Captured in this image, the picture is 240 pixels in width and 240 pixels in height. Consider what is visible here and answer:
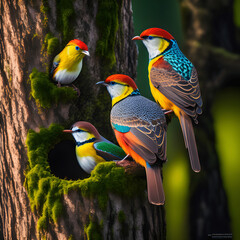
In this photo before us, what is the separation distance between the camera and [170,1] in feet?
19.8

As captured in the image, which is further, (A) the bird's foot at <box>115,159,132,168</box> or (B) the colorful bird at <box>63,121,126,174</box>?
(B) the colorful bird at <box>63,121,126,174</box>

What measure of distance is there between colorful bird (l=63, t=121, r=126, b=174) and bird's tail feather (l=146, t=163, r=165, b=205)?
471mm

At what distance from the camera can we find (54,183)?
3.50 metres

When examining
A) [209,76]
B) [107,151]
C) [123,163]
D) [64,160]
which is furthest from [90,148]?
[209,76]

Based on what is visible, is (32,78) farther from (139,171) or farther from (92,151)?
(139,171)

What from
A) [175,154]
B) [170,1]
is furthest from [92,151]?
[170,1]

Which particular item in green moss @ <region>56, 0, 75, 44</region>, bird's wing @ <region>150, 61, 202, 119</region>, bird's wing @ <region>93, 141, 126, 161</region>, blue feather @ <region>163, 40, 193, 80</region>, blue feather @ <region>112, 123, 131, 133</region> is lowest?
bird's wing @ <region>93, 141, 126, 161</region>

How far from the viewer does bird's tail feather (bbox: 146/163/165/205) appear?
317 cm

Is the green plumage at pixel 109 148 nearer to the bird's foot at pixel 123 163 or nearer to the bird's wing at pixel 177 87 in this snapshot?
the bird's foot at pixel 123 163

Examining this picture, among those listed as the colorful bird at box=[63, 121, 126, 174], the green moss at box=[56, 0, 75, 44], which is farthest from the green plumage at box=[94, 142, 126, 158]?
the green moss at box=[56, 0, 75, 44]

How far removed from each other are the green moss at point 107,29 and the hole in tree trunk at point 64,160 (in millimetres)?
785

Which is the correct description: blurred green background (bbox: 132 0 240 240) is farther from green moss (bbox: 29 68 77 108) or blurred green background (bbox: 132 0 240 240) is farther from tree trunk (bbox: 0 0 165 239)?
green moss (bbox: 29 68 77 108)

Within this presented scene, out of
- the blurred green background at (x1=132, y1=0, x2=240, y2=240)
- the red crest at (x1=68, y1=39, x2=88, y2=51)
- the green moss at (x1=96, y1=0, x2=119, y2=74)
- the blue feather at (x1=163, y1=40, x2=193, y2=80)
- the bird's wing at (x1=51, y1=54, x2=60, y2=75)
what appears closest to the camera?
the blue feather at (x1=163, y1=40, x2=193, y2=80)

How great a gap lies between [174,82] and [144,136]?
20.1 inches
